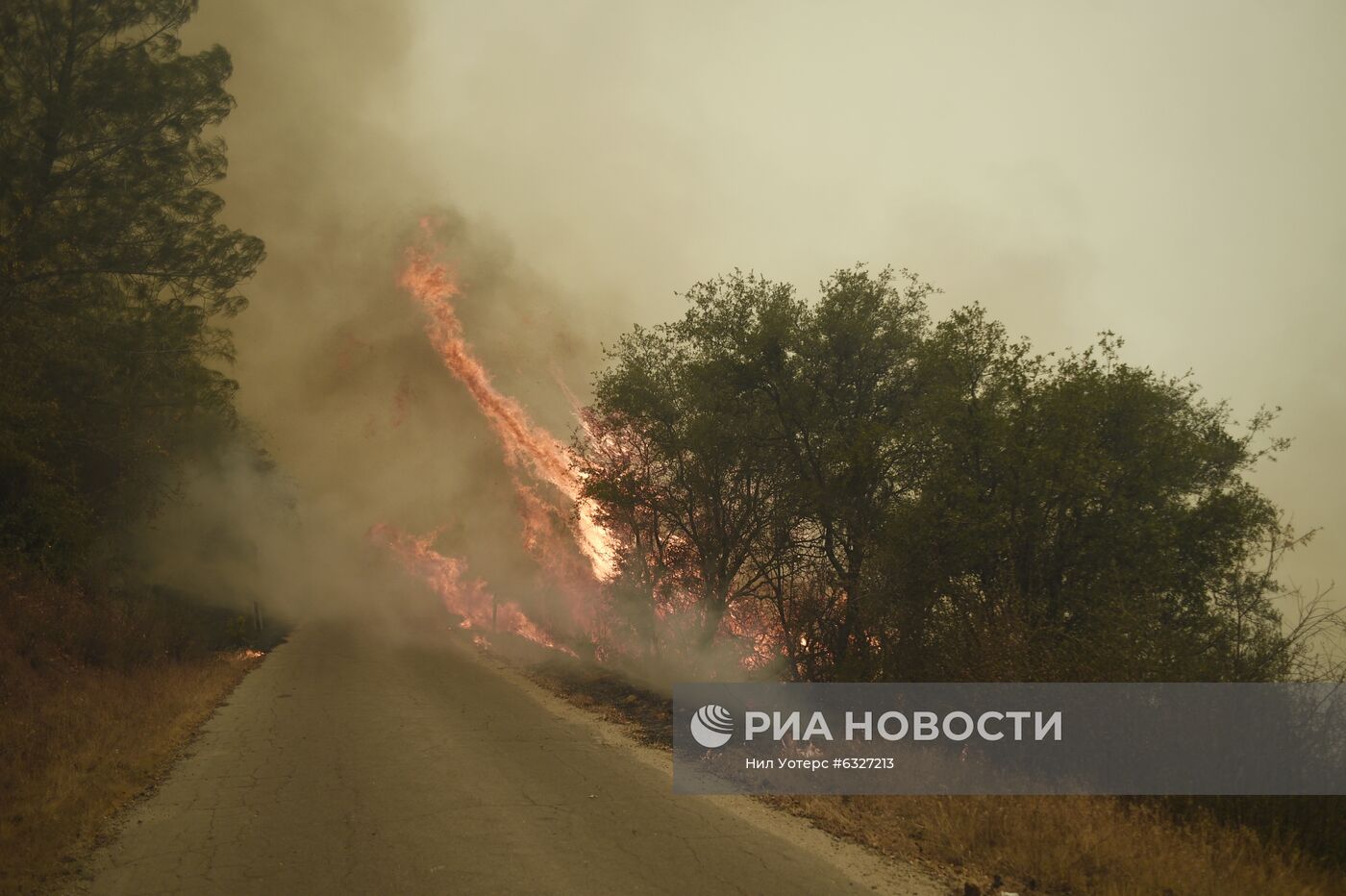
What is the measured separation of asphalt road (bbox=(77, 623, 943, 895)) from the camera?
6590 mm

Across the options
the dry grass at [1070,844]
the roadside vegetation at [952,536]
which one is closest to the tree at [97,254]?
the roadside vegetation at [952,536]

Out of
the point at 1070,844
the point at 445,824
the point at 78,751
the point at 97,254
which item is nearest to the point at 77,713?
the point at 78,751

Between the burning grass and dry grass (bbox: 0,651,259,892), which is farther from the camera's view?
the burning grass

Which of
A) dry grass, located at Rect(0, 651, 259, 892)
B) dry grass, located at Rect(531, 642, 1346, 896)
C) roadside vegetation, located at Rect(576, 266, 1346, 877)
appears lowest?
dry grass, located at Rect(0, 651, 259, 892)

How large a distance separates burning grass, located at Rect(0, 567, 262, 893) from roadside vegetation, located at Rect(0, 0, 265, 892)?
0.07 m

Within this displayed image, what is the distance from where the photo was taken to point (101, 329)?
19438 millimetres

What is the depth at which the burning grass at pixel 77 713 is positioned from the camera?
7699 millimetres

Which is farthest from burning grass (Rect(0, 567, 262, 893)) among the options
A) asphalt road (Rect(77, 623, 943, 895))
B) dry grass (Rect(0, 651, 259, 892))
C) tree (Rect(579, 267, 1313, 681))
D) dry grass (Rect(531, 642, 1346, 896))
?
tree (Rect(579, 267, 1313, 681))

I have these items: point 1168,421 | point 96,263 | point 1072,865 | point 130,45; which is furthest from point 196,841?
point 130,45

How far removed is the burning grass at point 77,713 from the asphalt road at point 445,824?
Answer: 465mm

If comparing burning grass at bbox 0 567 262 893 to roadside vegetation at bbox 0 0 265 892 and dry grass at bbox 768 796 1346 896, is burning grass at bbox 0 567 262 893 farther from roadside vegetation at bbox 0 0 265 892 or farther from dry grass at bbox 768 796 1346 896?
dry grass at bbox 768 796 1346 896

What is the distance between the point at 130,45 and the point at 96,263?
242 inches

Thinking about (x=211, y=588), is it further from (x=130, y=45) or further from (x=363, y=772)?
(x=363, y=772)

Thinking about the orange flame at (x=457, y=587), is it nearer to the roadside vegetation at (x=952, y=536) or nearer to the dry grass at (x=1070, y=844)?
the roadside vegetation at (x=952, y=536)
